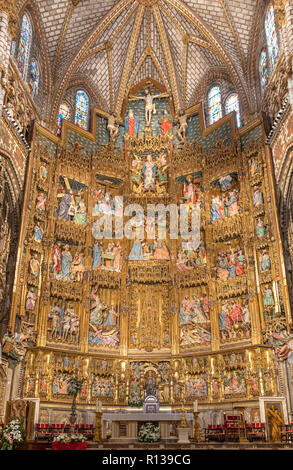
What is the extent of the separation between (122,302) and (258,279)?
6.93 meters

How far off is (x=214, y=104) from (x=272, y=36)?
19.0 feet

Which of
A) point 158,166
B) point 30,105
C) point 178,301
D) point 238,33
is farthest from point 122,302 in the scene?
point 238,33

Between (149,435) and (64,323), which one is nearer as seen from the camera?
(149,435)

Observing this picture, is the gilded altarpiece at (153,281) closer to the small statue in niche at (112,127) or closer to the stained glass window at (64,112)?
the small statue in niche at (112,127)

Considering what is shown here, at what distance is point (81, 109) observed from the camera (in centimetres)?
2756

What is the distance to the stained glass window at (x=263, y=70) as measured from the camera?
23.2 m

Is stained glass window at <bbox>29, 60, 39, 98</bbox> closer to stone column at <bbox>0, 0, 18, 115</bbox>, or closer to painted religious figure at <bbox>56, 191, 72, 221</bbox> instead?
stone column at <bbox>0, 0, 18, 115</bbox>

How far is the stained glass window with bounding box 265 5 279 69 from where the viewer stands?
70.1 feet

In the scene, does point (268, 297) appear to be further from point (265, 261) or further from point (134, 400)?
point (134, 400)

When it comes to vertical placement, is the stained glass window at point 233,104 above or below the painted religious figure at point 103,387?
above

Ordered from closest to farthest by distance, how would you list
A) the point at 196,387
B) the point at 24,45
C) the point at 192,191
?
the point at 196,387 < the point at 24,45 < the point at 192,191

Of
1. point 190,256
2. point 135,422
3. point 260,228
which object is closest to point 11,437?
point 135,422

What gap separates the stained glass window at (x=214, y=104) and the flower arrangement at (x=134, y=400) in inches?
626

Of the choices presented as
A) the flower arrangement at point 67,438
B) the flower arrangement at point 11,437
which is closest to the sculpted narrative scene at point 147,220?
the flower arrangement at point 11,437
